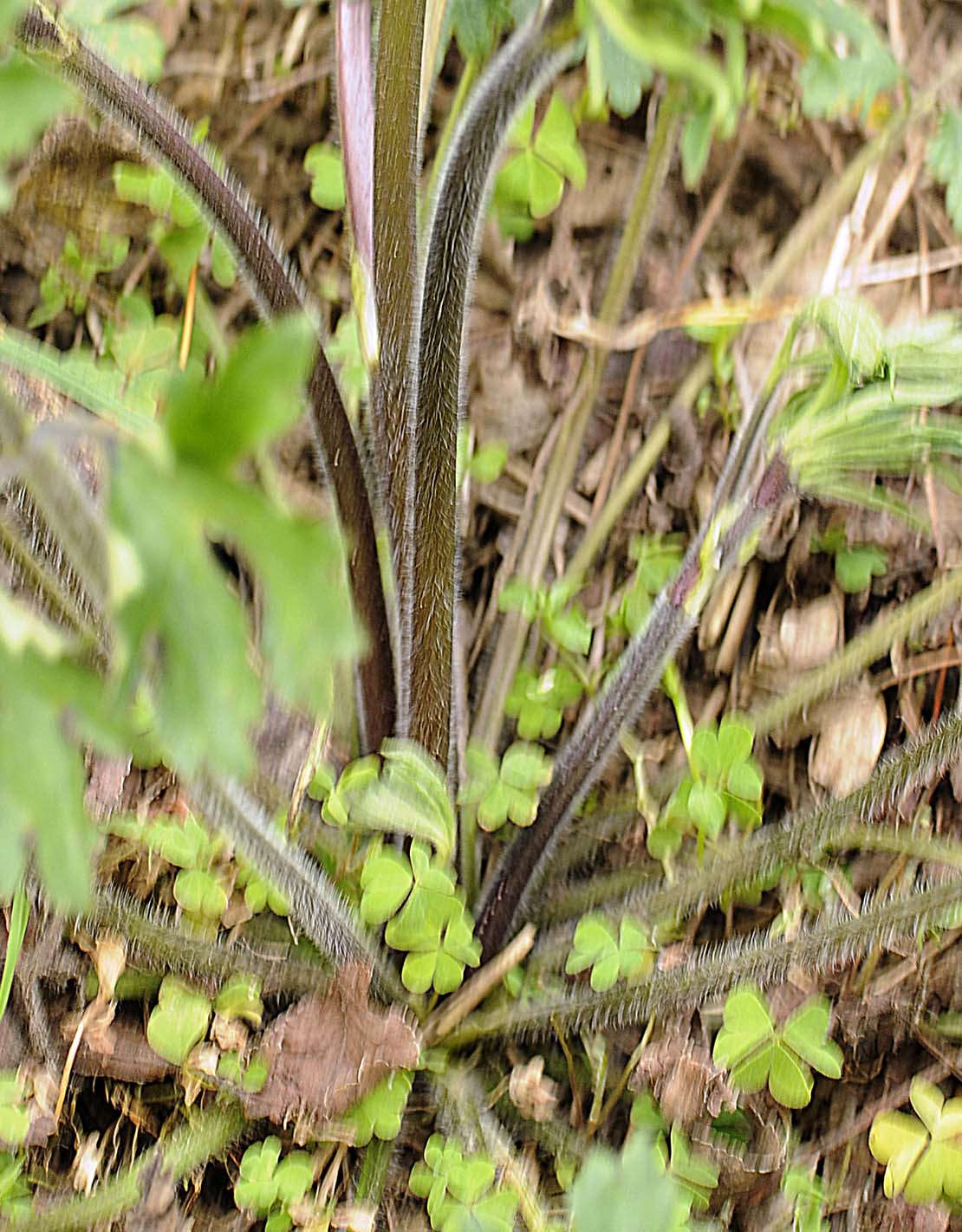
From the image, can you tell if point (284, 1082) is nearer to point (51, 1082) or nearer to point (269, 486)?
point (51, 1082)

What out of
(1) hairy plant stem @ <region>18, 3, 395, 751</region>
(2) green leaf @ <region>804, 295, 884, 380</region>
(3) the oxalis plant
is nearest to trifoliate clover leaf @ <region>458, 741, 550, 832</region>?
(3) the oxalis plant

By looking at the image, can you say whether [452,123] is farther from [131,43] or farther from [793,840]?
[793,840]

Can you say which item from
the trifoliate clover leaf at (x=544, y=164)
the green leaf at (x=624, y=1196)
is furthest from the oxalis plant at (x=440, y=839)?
the trifoliate clover leaf at (x=544, y=164)

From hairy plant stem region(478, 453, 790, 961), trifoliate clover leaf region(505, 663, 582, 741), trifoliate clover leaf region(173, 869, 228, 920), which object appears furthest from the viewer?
trifoliate clover leaf region(505, 663, 582, 741)

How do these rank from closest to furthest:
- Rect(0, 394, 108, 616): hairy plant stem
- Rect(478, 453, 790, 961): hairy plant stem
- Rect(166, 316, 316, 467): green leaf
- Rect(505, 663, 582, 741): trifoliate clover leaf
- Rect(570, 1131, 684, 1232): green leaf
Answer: Rect(166, 316, 316, 467): green leaf < Rect(0, 394, 108, 616): hairy plant stem < Rect(570, 1131, 684, 1232): green leaf < Rect(478, 453, 790, 961): hairy plant stem < Rect(505, 663, 582, 741): trifoliate clover leaf

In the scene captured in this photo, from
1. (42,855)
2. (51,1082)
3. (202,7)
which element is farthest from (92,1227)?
(202,7)

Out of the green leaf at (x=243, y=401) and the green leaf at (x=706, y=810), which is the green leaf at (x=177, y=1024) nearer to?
the green leaf at (x=706, y=810)

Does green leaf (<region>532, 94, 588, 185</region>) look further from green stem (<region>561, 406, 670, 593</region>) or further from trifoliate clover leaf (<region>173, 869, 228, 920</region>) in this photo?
trifoliate clover leaf (<region>173, 869, 228, 920</region>)

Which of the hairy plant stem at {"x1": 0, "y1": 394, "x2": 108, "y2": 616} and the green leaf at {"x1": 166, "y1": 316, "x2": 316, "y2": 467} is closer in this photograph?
the green leaf at {"x1": 166, "y1": 316, "x2": 316, "y2": 467}
